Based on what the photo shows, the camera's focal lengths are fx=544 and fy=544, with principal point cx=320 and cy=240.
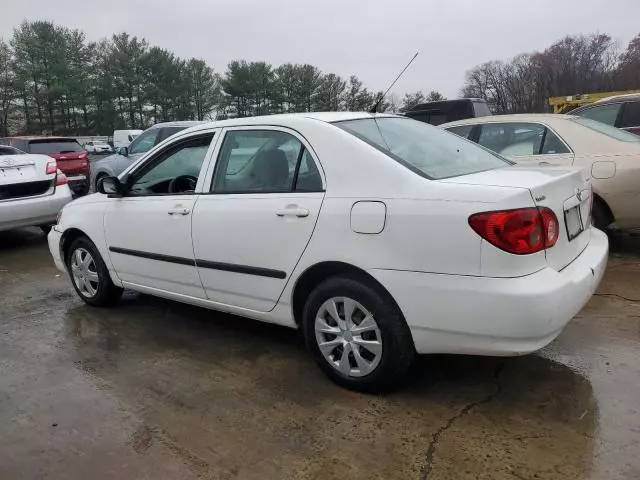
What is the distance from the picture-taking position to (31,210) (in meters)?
7.11

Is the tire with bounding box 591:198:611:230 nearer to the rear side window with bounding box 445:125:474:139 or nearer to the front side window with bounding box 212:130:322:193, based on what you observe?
the rear side window with bounding box 445:125:474:139

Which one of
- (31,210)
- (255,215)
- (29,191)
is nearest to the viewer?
(255,215)

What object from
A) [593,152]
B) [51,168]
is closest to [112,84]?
[51,168]

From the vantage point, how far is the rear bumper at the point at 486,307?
244cm

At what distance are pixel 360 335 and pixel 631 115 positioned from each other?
703cm

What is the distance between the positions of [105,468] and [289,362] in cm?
129

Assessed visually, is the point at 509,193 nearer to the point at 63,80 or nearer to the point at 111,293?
the point at 111,293

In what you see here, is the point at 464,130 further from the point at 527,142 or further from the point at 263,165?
the point at 263,165

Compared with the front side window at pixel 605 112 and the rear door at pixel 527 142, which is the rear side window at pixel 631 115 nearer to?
the front side window at pixel 605 112

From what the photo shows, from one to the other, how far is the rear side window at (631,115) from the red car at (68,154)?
11.1 meters

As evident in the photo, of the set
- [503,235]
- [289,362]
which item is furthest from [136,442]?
[503,235]

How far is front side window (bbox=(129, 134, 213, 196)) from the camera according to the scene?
3.78 m

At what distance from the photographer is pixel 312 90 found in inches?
1687

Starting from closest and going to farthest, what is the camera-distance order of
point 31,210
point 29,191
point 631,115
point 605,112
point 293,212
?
point 293,212
point 31,210
point 29,191
point 631,115
point 605,112
